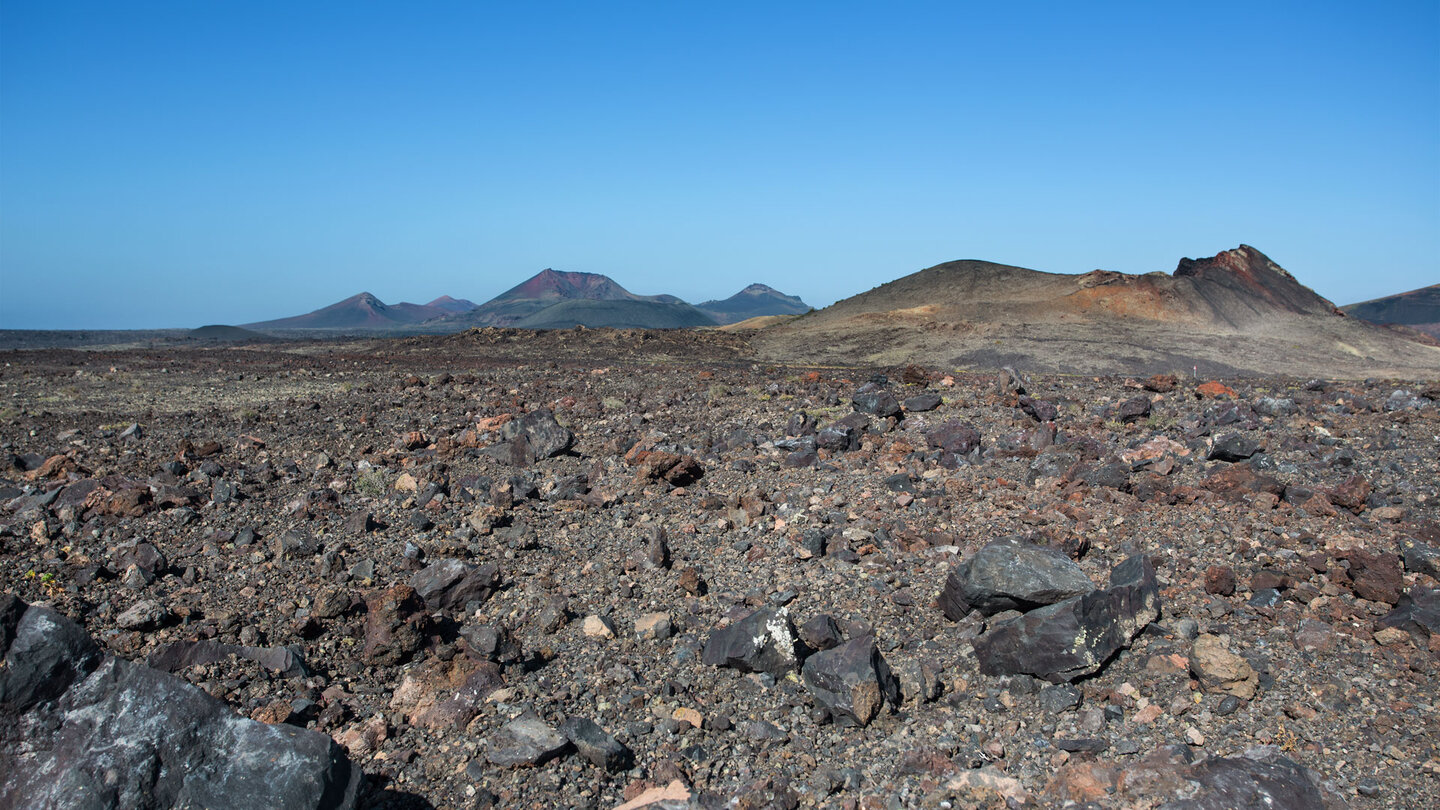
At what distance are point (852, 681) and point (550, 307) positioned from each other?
7401 cm

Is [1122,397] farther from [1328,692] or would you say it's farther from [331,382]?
[331,382]

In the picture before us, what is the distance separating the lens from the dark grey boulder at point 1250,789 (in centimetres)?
273

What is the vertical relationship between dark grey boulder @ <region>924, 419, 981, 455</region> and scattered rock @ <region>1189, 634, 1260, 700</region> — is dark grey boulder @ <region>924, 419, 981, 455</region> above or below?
above

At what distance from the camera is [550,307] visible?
75062 mm

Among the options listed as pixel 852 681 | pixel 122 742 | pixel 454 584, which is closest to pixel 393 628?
pixel 454 584

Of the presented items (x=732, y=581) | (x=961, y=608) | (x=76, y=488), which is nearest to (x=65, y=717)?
(x=732, y=581)

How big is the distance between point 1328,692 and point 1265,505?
233cm

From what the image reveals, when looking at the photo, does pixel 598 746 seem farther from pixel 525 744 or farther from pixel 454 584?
pixel 454 584

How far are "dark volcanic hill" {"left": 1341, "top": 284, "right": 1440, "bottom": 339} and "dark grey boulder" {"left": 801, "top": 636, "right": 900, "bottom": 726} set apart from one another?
43645 mm

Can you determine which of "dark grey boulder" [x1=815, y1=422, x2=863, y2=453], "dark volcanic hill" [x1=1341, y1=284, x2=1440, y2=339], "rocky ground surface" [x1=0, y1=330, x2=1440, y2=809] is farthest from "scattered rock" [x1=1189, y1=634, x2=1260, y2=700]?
"dark volcanic hill" [x1=1341, y1=284, x2=1440, y2=339]

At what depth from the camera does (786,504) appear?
6277 mm

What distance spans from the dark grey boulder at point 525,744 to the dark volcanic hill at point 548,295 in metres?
84.3

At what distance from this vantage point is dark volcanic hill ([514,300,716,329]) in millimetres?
65000

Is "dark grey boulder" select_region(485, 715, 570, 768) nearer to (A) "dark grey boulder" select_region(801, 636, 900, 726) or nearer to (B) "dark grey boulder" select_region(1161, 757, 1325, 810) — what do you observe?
(A) "dark grey boulder" select_region(801, 636, 900, 726)
